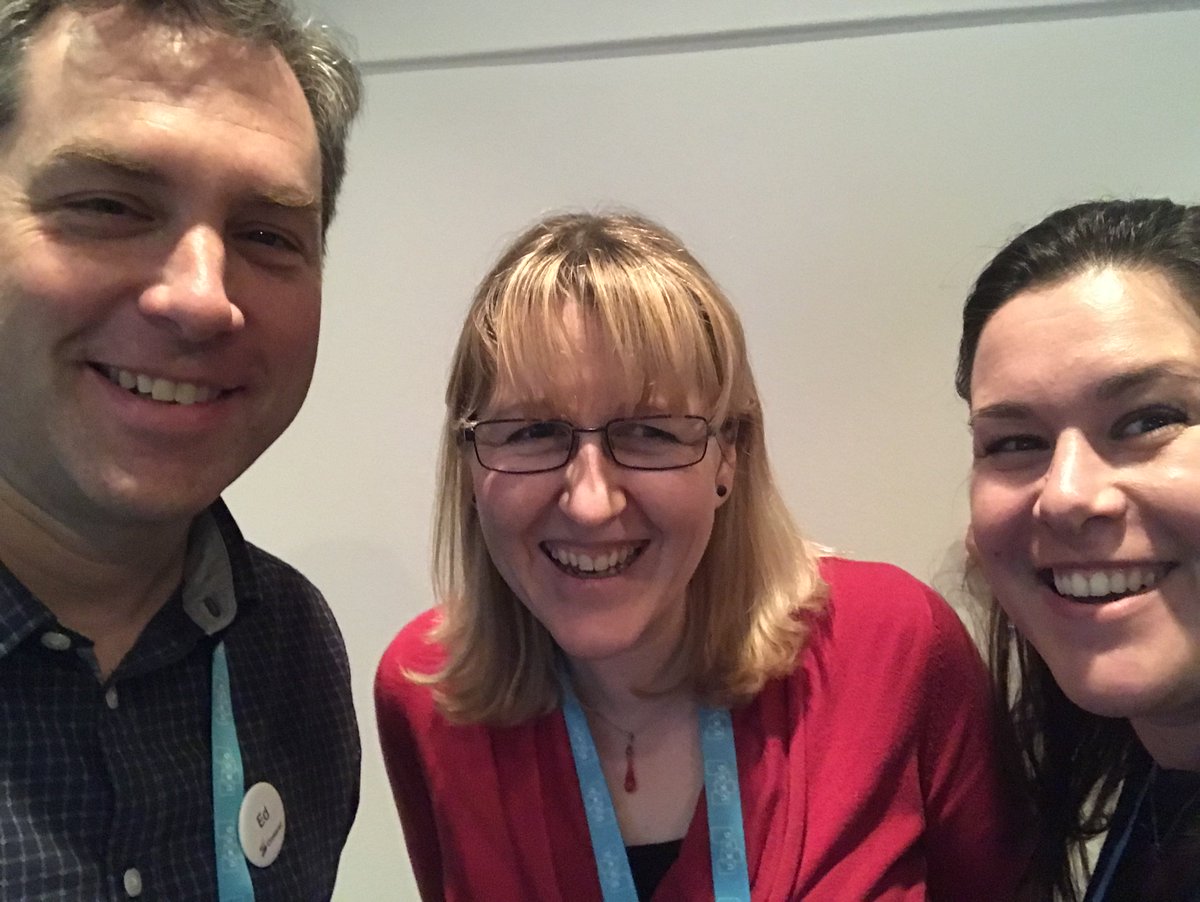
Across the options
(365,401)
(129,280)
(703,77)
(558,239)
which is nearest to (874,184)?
(703,77)

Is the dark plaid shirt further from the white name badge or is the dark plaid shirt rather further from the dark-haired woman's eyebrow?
the dark-haired woman's eyebrow

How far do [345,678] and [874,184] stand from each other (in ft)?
4.87

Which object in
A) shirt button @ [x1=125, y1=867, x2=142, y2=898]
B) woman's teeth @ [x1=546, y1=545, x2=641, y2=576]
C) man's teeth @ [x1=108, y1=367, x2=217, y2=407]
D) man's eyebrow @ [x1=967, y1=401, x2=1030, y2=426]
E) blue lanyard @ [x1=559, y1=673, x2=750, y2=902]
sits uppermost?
man's teeth @ [x1=108, y1=367, x2=217, y2=407]

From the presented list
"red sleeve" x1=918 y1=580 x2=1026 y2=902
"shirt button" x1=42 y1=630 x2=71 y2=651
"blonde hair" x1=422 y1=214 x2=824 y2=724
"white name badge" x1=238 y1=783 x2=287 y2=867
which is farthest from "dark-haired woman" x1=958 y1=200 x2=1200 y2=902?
"shirt button" x1=42 y1=630 x2=71 y2=651

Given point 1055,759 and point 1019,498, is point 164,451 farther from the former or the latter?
point 1055,759

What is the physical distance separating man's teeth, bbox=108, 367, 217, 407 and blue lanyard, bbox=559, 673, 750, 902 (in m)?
0.74

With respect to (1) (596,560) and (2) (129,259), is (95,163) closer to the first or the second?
(2) (129,259)

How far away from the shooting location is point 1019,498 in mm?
939

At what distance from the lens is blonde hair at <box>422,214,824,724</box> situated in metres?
1.08

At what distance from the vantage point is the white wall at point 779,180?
1653mm

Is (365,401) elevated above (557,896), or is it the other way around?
(365,401)

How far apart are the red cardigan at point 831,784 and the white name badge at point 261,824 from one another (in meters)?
0.25

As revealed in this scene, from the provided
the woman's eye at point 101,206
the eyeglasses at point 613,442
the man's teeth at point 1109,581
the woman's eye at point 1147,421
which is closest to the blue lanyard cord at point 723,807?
the eyeglasses at point 613,442

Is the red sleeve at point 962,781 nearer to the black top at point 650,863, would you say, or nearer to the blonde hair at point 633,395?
the blonde hair at point 633,395
